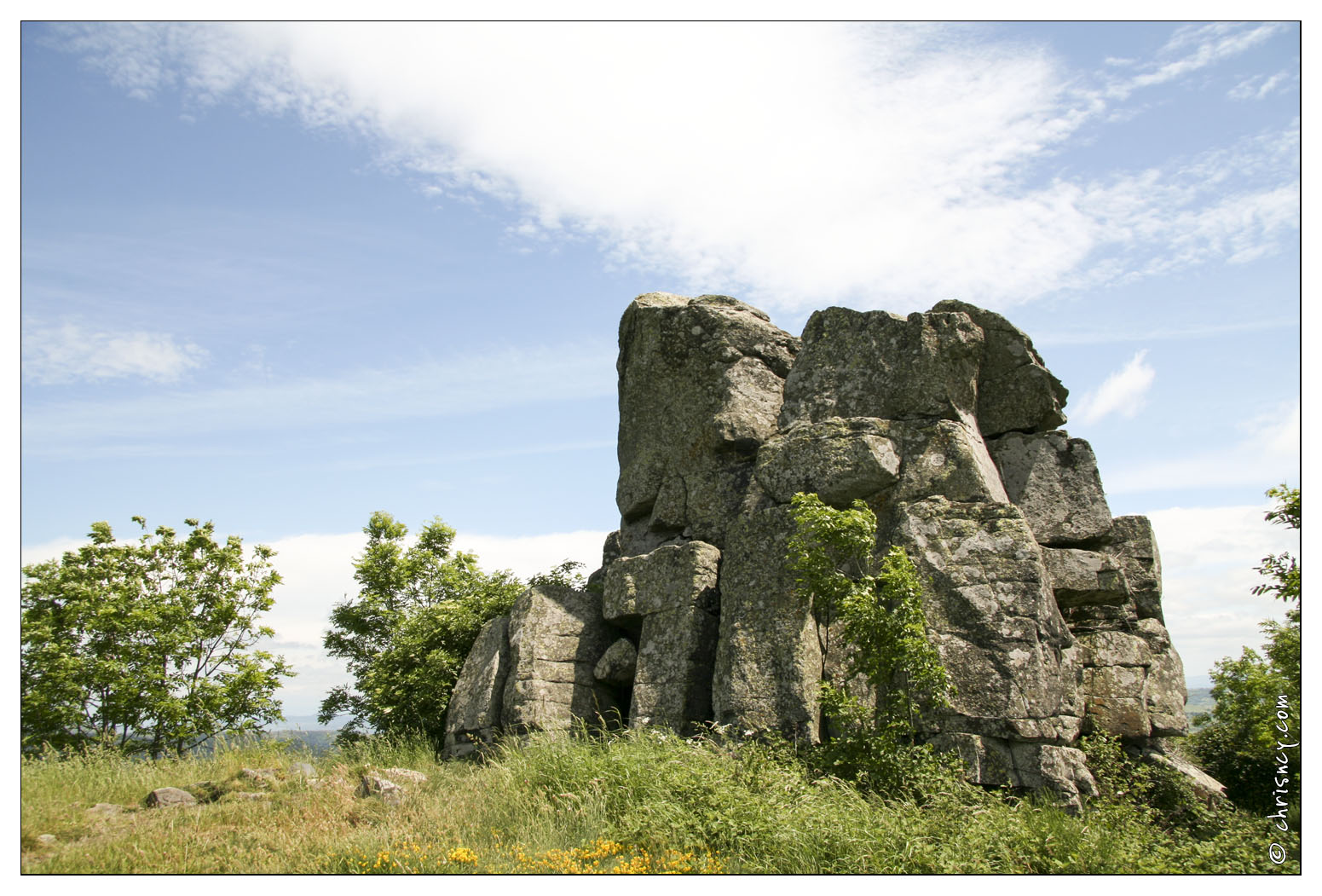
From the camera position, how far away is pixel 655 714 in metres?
14.5

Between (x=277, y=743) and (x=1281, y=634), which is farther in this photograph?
(x=277, y=743)

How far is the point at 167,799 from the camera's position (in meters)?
11.9

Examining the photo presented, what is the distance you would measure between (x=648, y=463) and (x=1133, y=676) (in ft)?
31.3

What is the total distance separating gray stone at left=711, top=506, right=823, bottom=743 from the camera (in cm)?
1322

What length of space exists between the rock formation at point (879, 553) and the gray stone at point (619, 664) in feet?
0.15

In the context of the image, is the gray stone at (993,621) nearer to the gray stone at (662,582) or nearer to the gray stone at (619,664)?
the gray stone at (662,582)

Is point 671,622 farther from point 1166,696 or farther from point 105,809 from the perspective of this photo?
point 105,809

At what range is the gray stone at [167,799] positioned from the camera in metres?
11.8

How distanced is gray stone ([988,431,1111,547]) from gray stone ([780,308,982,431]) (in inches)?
47.1

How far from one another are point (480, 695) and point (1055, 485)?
10968 mm

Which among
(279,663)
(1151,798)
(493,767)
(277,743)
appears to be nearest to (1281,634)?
(1151,798)

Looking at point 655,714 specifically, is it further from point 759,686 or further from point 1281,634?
point 1281,634

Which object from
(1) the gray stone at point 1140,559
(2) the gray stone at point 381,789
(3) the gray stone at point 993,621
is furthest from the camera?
(1) the gray stone at point 1140,559

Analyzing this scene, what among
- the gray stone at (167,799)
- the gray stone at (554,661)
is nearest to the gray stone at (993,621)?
the gray stone at (554,661)
